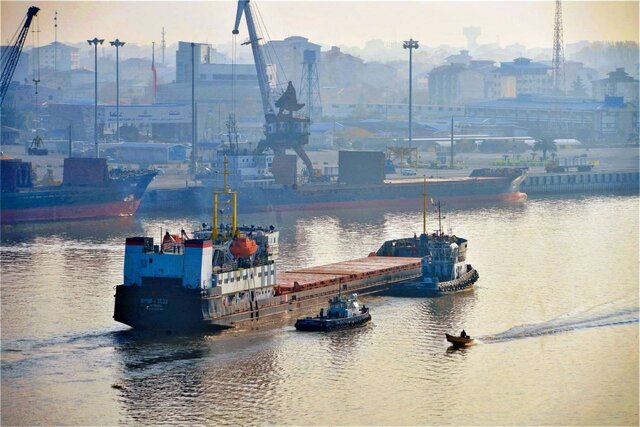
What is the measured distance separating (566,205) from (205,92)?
6719 centimetres

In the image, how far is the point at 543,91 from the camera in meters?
190

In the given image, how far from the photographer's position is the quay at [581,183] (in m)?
99.3

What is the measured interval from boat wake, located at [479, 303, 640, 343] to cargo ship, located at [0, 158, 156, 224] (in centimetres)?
3757

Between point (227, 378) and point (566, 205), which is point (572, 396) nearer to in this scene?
point (227, 378)

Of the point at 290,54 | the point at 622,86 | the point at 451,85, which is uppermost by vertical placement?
the point at 290,54

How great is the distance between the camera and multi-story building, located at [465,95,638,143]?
14925 cm

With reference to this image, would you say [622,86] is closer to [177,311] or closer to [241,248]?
[241,248]

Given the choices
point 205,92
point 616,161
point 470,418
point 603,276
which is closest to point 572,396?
point 470,418

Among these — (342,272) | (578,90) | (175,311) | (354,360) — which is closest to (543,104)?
(578,90)

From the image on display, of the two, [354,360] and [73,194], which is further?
[73,194]

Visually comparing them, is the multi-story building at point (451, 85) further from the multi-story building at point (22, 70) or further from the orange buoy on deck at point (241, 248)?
the orange buoy on deck at point (241, 248)

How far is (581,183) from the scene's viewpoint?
101812 millimetres

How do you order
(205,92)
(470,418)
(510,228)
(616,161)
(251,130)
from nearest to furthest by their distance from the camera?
(470,418) < (510,228) < (616,161) < (251,130) < (205,92)

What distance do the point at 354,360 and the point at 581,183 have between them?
66257mm
